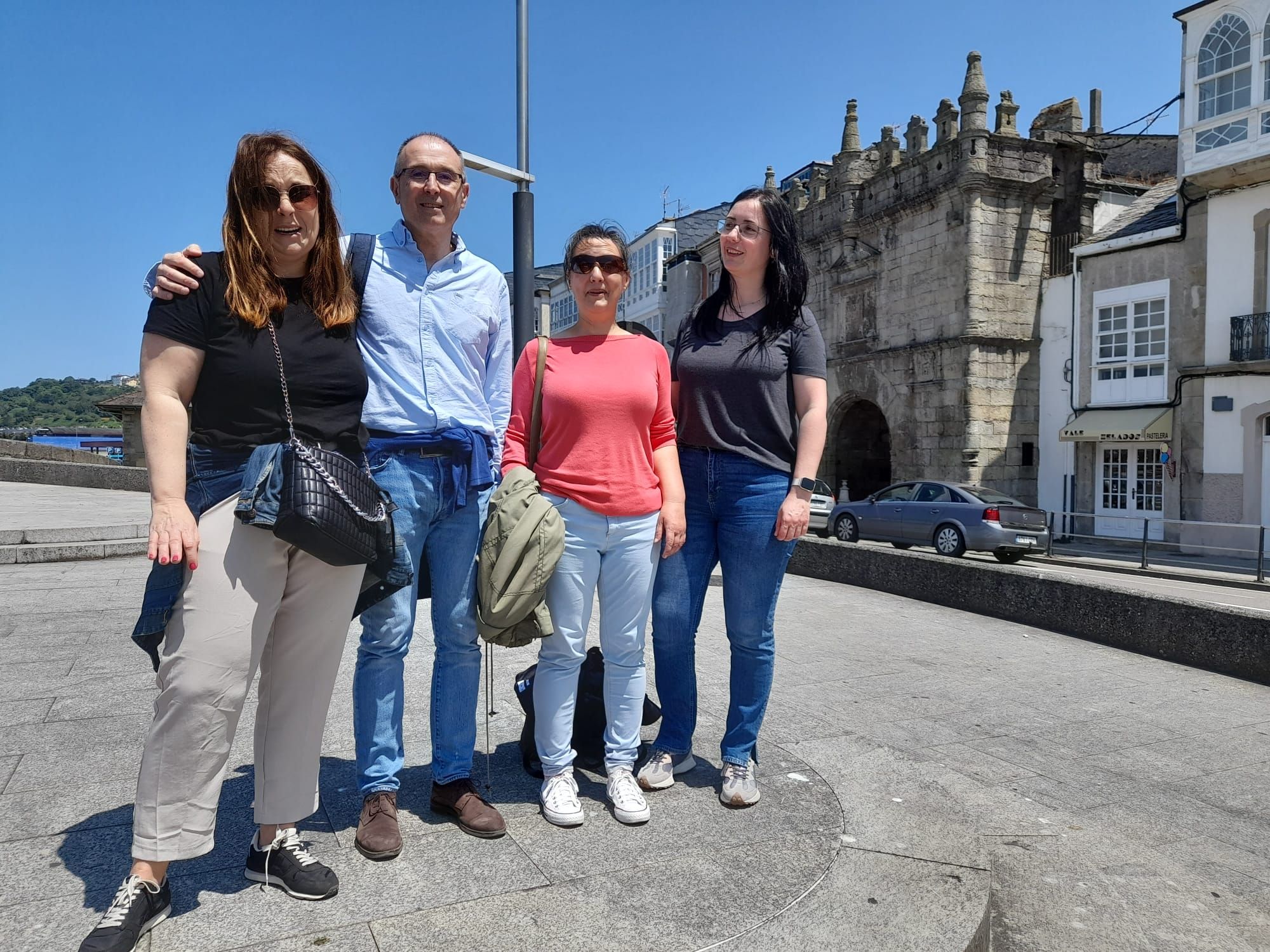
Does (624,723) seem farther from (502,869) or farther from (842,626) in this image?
(842,626)

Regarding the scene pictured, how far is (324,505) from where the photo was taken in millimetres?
2363

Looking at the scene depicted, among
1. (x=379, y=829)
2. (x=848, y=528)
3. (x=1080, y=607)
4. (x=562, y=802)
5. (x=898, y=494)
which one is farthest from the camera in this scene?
(x=848, y=528)

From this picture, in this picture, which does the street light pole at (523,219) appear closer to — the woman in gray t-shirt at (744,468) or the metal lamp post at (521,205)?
the metal lamp post at (521,205)

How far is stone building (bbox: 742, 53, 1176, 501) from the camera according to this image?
26.2 metres

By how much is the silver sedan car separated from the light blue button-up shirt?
15.9 m

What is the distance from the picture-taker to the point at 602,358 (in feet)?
10.6

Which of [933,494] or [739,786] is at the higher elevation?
[933,494]

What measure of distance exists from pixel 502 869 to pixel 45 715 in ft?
9.18

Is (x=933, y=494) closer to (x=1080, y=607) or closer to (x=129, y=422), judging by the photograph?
(x=1080, y=607)

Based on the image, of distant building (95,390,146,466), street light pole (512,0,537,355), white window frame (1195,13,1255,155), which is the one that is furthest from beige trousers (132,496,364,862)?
distant building (95,390,146,466)

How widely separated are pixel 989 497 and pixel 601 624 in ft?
53.4

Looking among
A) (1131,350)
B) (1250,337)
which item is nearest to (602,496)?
(1250,337)

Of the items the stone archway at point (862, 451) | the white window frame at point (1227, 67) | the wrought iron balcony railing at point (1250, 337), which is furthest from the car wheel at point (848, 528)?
the white window frame at point (1227, 67)

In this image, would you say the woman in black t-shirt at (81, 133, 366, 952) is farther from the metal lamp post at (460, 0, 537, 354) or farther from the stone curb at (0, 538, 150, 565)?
the stone curb at (0, 538, 150, 565)
